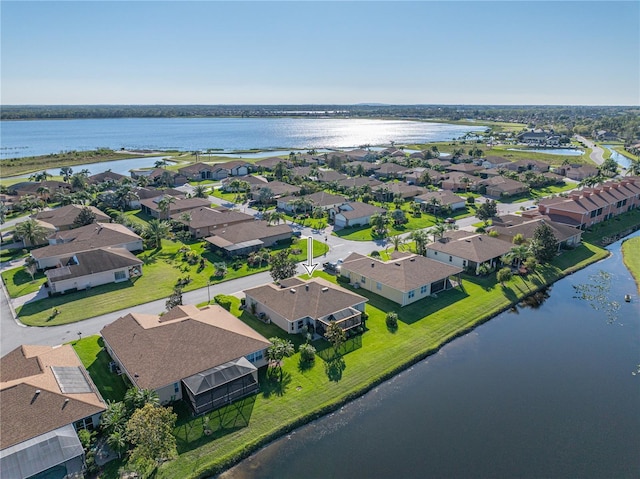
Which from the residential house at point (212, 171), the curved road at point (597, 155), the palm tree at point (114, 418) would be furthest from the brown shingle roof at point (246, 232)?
the curved road at point (597, 155)

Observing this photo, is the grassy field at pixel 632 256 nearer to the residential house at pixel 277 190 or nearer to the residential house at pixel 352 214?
the residential house at pixel 352 214

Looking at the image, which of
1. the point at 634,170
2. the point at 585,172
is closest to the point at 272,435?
the point at 585,172

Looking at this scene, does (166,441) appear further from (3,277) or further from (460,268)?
(3,277)

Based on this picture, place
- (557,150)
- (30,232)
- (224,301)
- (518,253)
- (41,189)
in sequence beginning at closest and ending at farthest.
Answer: (224,301), (518,253), (30,232), (41,189), (557,150)

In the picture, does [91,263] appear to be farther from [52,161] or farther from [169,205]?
[52,161]

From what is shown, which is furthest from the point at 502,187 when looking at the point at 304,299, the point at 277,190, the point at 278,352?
the point at 278,352
